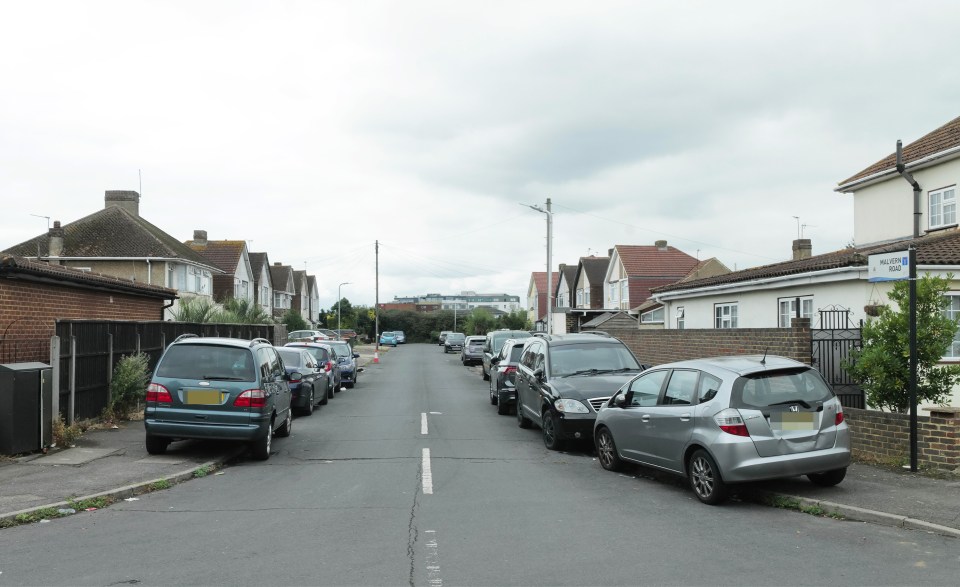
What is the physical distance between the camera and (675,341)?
18562mm

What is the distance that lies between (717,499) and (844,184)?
1899 centimetres

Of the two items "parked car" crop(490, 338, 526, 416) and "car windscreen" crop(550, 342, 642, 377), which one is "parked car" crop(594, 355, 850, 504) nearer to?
"car windscreen" crop(550, 342, 642, 377)

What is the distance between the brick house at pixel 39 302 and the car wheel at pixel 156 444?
266 centimetres

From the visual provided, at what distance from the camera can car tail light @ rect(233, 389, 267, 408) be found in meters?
10.7

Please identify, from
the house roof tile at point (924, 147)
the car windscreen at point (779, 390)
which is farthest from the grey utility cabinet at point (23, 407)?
the house roof tile at point (924, 147)

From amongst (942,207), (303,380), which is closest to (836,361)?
(942,207)

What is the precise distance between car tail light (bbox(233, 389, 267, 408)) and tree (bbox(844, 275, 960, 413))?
8.20m

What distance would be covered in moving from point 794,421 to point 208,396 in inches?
295

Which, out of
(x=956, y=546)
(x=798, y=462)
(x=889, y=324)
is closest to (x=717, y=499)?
(x=798, y=462)

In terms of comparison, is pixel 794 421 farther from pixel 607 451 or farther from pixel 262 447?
pixel 262 447

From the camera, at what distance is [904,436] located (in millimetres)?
9688

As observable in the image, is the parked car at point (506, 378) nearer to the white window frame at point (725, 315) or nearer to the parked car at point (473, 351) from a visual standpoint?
the white window frame at point (725, 315)

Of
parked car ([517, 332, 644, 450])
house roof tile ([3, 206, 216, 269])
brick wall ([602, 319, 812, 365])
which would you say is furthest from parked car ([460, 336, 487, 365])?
parked car ([517, 332, 644, 450])

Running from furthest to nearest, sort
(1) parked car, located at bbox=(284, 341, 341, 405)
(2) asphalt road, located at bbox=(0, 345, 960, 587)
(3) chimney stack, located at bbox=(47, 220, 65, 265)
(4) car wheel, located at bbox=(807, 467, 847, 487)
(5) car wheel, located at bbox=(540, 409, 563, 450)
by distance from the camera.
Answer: (3) chimney stack, located at bbox=(47, 220, 65, 265), (1) parked car, located at bbox=(284, 341, 341, 405), (5) car wheel, located at bbox=(540, 409, 563, 450), (4) car wheel, located at bbox=(807, 467, 847, 487), (2) asphalt road, located at bbox=(0, 345, 960, 587)
